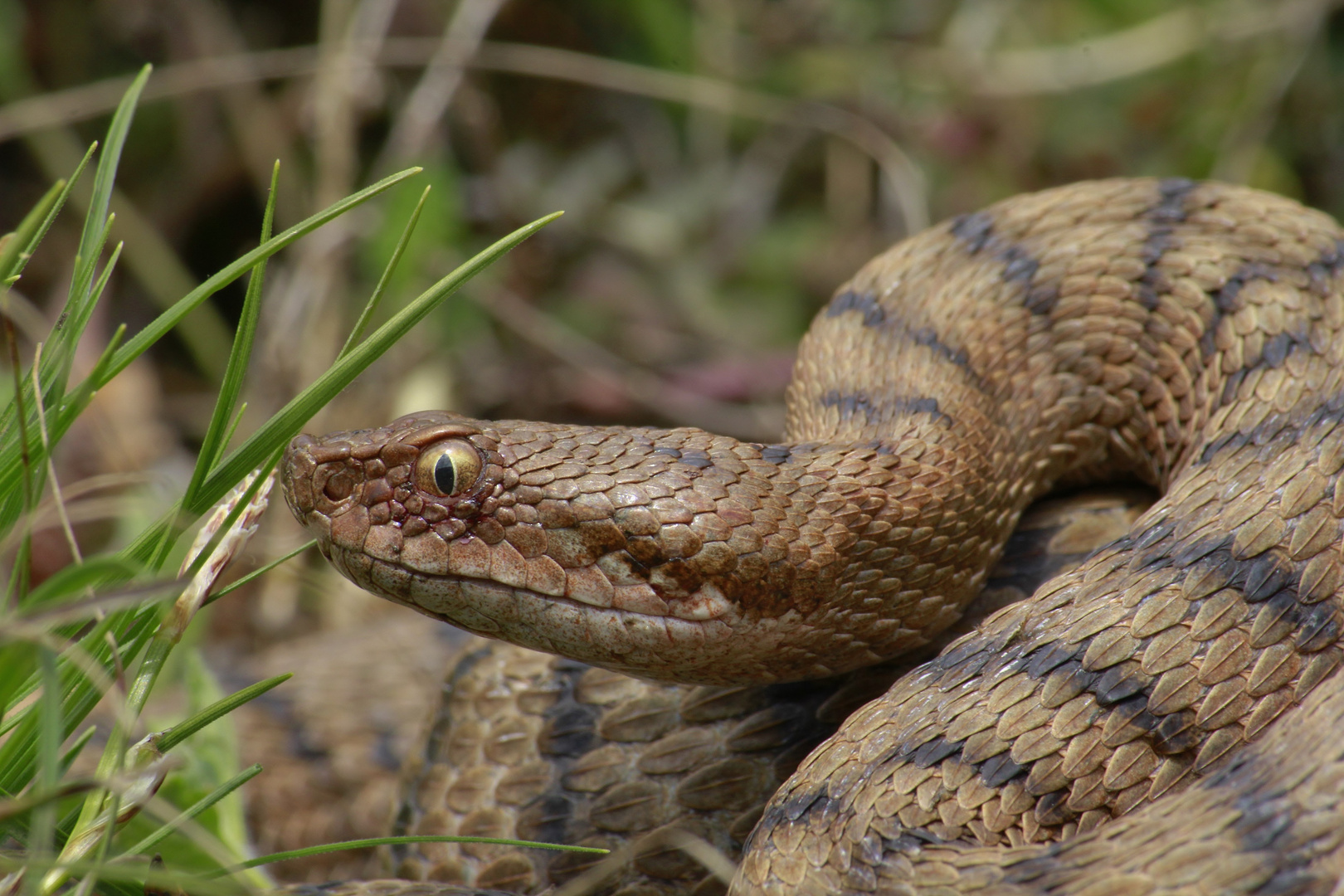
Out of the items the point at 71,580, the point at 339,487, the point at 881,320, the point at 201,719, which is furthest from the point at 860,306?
the point at 71,580

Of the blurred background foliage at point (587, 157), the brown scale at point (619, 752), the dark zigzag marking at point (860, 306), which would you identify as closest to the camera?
the brown scale at point (619, 752)

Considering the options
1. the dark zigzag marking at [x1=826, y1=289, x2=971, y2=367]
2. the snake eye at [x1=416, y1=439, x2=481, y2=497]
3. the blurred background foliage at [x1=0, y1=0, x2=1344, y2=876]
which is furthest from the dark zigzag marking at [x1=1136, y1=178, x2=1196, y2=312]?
the blurred background foliage at [x1=0, y1=0, x2=1344, y2=876]

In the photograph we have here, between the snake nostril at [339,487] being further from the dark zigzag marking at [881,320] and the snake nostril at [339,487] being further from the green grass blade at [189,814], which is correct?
the dark zigzag marking at [881,320]

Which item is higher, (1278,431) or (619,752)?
(1278,431)

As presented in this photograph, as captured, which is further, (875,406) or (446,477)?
(875,406)

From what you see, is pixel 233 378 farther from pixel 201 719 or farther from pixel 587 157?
pixel 587 157

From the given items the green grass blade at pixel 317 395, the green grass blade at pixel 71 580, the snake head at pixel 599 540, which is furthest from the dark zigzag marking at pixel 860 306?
the green grass blade at pixel 71 580

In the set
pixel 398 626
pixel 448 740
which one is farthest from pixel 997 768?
pixel 398 626

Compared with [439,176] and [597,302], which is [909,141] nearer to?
[597,302]
